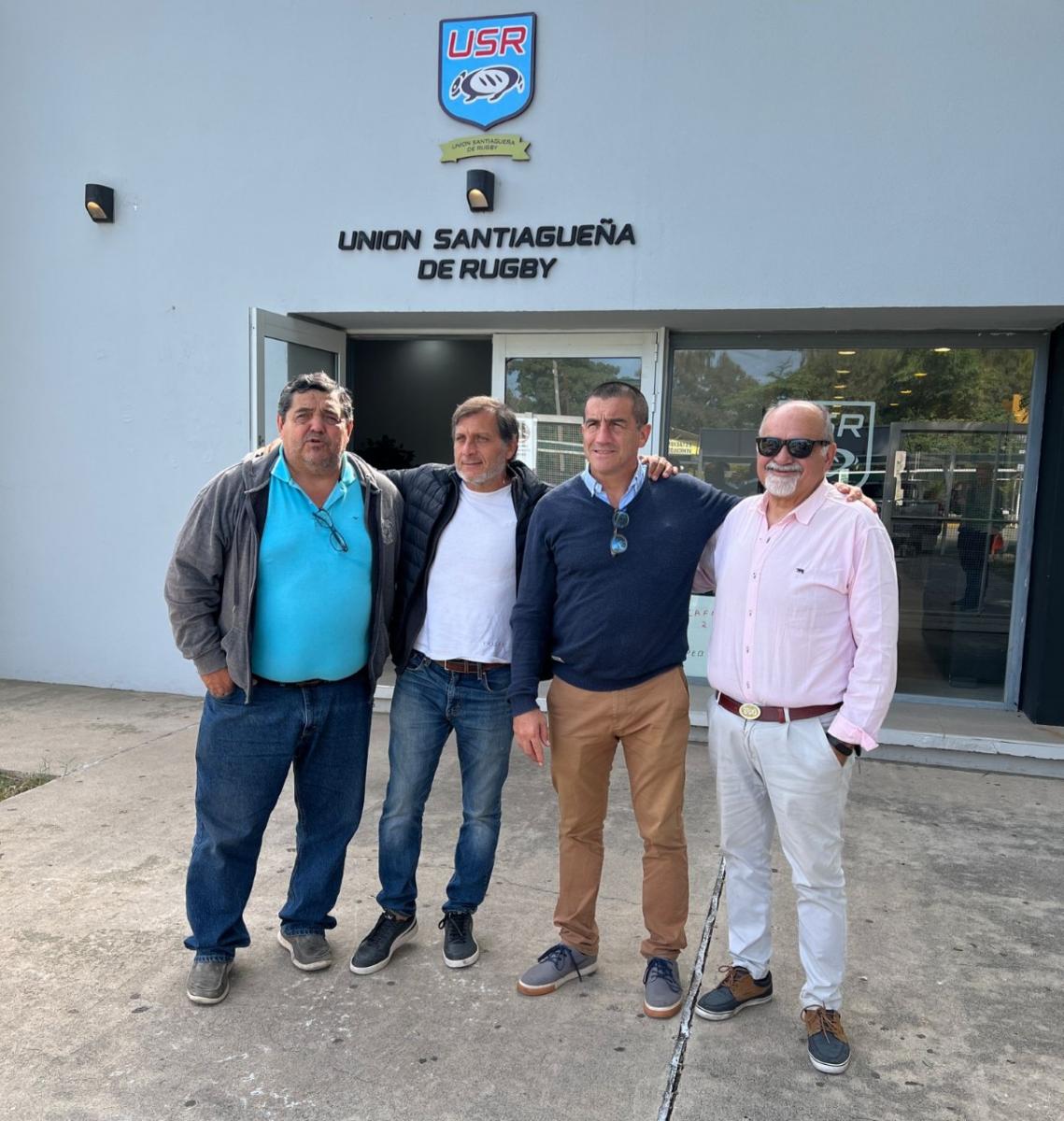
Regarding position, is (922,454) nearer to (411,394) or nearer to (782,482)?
(782,482)

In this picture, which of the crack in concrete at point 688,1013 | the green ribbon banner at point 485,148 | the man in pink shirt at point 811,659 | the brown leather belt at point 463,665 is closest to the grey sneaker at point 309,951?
the brown leather belt at point 463,665

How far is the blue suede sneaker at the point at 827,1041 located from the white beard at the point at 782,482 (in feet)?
5.16

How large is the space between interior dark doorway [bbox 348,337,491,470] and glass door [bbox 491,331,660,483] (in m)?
2.61

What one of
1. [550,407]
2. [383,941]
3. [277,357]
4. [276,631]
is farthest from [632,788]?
[277,357]

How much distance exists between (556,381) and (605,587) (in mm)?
4191

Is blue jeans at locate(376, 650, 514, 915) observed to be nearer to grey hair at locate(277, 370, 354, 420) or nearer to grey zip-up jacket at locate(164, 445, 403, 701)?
grey zip-up jacket at locate(164, 445, 403, 701)

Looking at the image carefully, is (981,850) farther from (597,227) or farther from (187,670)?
(187,670)

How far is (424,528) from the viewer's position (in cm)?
326

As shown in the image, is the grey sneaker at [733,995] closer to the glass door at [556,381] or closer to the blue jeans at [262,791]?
the blue jeans at [262,791]

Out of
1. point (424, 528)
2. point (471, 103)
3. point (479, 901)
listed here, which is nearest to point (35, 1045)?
point (479, 901)

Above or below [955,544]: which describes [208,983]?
below

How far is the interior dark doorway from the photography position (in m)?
9.70

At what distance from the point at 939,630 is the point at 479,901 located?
481 cm

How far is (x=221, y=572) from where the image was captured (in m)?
3.02
